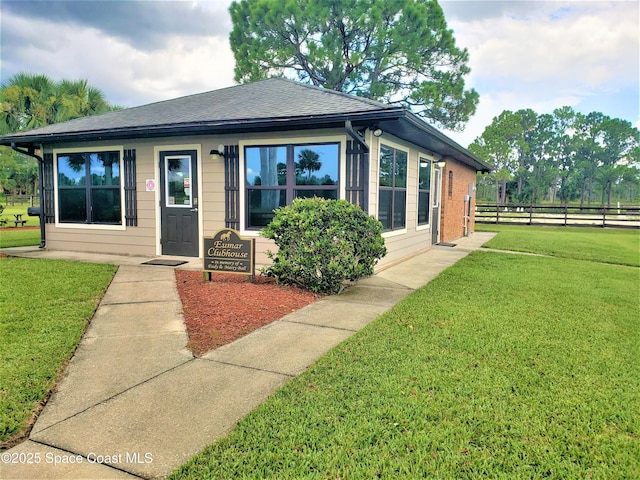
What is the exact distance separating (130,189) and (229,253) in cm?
355

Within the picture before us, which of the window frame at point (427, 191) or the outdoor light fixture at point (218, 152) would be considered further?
the window frame at point (427, 191)

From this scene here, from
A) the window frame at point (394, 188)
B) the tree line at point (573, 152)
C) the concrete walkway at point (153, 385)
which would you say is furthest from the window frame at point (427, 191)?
the tree line at point (573, 152)

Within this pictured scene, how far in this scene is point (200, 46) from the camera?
13016 mm

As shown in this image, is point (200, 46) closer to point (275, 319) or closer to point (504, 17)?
point (504, 17)

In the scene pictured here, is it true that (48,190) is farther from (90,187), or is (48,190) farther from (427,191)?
(427,191)

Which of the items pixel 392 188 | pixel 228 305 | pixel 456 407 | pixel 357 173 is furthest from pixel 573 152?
pixel 456 407

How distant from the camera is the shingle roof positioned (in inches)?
240

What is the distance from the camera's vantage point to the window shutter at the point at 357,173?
6512 millimetres

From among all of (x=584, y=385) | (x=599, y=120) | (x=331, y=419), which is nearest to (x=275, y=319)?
(x=331, y=419)

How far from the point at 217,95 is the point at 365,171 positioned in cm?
454

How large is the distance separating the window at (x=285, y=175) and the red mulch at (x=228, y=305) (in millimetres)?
1474

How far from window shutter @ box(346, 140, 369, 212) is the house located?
0.05ft

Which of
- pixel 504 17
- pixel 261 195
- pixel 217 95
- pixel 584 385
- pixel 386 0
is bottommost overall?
pixel 584 385

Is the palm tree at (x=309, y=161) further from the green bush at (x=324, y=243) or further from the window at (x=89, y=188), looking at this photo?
the window at (x=89, y=188)
